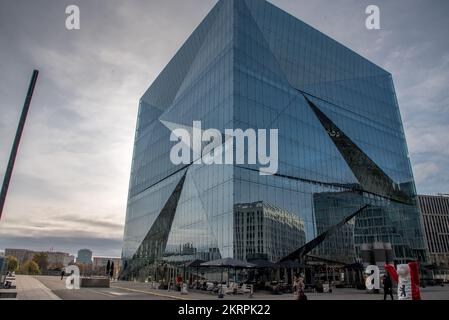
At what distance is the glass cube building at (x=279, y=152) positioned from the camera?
40.3 metres

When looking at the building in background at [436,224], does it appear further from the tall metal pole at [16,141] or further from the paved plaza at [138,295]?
the tall metal pole at [16,141]

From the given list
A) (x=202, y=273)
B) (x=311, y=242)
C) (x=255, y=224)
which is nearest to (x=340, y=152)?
(x=311, y=242)

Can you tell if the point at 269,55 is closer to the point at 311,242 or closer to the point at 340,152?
the point at 340,152

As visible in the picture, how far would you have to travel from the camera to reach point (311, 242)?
4297cm

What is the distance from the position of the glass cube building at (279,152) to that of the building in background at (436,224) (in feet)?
270

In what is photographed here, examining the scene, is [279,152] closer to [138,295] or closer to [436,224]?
[138,295]

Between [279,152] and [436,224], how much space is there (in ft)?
400

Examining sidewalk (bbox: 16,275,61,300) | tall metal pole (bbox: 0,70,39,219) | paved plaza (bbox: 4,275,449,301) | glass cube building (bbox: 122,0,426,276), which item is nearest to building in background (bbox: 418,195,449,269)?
glass cube building (bbox: 122,0,426,276)

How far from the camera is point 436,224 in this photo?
434 ft

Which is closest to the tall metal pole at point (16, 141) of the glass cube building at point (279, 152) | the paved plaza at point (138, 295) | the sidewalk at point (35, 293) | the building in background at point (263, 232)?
the sidewalk at point (35, 293)

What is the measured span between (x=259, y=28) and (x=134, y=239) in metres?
48.8

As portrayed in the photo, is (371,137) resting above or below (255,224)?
above
